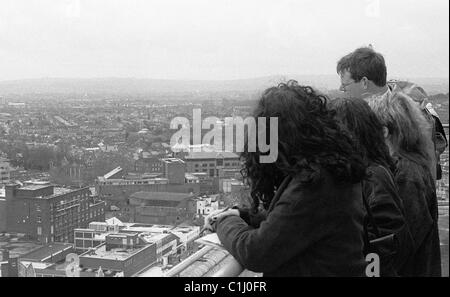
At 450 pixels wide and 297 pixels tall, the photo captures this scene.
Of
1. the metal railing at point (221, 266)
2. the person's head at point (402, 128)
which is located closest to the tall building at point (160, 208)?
the metal railing at point (221, 266)

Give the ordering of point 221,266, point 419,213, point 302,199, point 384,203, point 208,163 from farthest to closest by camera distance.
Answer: point 208,163 → point 419,213 → point 384,203 → point 221,266 → point 302,199

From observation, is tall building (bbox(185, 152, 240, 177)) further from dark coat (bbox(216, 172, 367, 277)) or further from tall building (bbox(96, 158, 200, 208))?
dark coat (bbox(216, 172, 367, 277))

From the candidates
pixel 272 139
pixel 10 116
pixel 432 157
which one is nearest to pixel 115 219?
pixel 10 116

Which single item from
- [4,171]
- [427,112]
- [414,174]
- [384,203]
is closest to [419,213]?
[414,174]

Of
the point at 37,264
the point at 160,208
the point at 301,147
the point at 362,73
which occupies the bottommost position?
the point at 37,264

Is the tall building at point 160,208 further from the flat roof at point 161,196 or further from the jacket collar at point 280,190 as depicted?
the jacket collar at point 280,190

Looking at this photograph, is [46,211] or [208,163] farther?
→ [208,163]

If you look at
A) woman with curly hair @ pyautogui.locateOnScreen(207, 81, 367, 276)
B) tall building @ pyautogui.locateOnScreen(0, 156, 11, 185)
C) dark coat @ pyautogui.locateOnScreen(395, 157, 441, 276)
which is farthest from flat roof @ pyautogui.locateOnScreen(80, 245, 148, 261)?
dark coat @ pyautogui.locateOnScreen(395, 157, 441, 276)

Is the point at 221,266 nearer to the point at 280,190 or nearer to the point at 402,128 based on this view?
the point at 280,190
